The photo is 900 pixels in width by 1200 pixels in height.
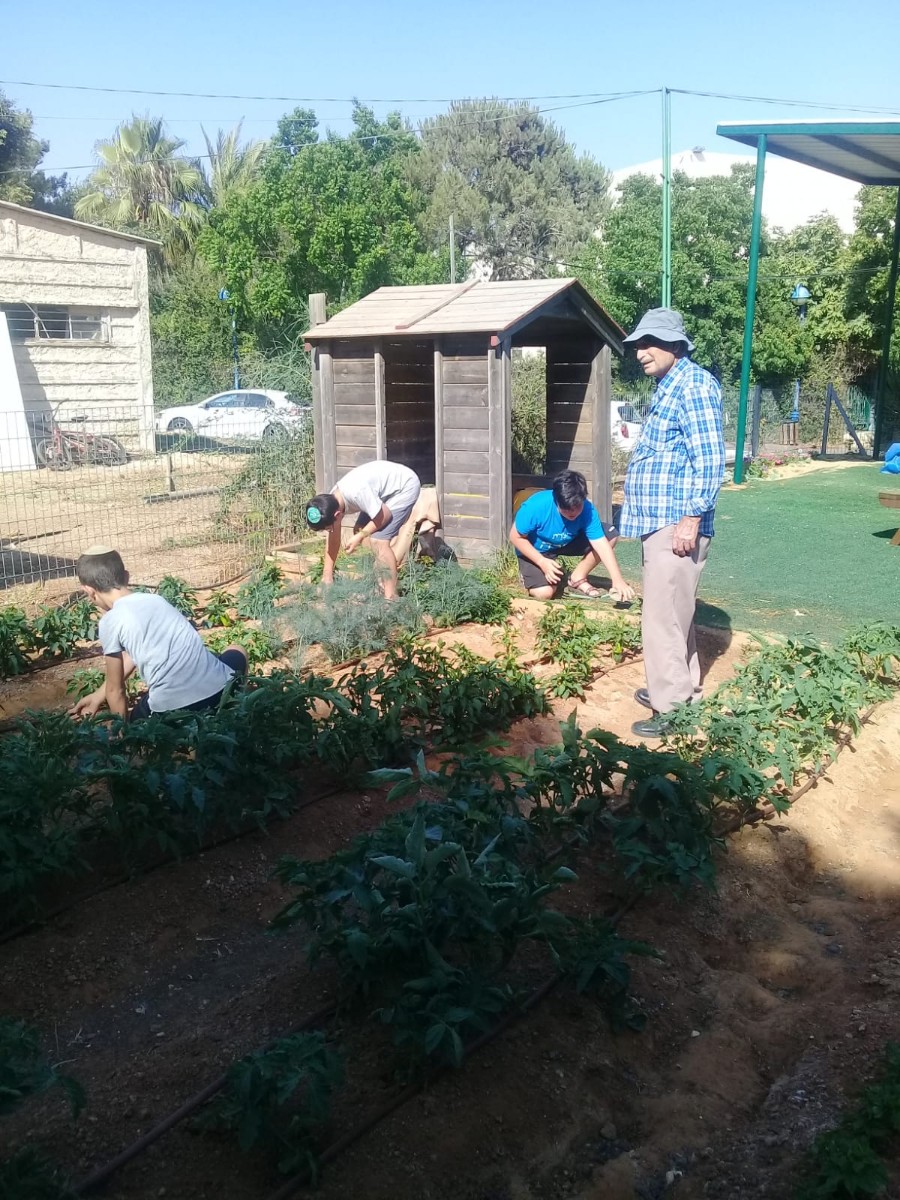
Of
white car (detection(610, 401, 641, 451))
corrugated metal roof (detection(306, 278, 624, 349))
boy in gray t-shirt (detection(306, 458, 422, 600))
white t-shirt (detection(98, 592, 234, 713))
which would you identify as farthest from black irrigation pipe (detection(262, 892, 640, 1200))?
white car (detection(610, 401, 641, 451))

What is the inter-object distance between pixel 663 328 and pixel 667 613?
138 cm

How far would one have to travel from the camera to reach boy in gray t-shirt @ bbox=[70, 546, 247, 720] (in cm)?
480

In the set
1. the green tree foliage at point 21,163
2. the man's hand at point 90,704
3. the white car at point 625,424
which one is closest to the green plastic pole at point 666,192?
the white car at point 625,424

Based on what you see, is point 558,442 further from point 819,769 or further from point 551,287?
point 819,769

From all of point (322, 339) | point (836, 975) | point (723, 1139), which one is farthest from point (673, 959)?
point (322, 339)

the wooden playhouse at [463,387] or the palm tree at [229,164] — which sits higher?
the palm tree at [229,164]

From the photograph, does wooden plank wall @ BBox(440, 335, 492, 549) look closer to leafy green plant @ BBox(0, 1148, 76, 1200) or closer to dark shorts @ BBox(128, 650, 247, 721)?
dark shorts @ BBox(128, 650, 247, 721)

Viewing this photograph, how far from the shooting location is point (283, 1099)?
2527 millimetres

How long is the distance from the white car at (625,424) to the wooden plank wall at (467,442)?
8933 mm

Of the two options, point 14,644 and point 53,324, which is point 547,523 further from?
point 53,324

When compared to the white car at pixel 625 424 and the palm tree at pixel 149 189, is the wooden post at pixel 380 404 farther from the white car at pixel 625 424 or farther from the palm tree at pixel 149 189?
the palm tree at pixel 149 189

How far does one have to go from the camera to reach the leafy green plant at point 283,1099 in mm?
2572

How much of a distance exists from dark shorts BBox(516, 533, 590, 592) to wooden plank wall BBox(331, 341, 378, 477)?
2.73 m

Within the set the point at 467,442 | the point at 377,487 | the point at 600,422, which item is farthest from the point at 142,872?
the point at 600,422
